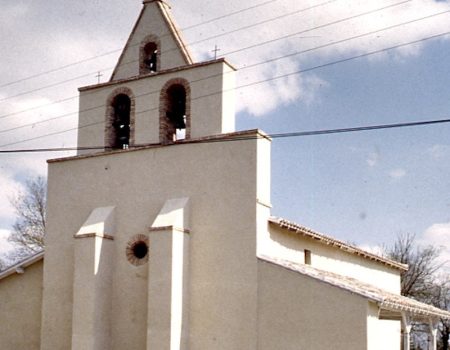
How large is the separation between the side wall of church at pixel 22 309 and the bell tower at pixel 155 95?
4.07 meters

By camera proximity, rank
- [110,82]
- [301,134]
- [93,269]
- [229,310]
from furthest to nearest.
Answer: [110,82] < [93,269] < [229,310] < [301,134]

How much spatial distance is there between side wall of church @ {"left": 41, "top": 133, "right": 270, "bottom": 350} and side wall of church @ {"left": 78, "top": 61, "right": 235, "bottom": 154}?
490 mm

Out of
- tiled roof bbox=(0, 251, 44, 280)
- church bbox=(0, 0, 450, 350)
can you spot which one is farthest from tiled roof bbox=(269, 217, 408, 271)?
tiled roof bbox=(0, 251, 44, 280)

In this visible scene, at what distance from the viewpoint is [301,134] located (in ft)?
45.2

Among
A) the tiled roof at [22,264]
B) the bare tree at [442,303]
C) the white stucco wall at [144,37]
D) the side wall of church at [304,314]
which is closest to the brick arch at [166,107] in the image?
the white stucco wall at [144,37]

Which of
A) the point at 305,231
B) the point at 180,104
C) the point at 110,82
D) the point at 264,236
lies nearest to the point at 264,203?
the point at 264,236

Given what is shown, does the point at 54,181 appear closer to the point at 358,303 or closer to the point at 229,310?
the point at 229,310

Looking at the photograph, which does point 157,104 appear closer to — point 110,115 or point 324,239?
point 110,115

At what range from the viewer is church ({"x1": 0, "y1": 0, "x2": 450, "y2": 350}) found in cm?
1502

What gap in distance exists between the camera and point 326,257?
20.3 m

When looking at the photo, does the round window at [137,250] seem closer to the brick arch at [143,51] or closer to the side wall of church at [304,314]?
the side wall of church at [304,314]

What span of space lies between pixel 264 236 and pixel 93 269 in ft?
14.4

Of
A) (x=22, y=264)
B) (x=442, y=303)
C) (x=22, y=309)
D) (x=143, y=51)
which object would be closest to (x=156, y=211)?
(x=143, y=51)

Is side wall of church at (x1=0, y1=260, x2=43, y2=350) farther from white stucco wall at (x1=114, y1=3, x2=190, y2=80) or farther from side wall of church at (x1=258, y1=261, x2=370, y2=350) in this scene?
side wall of church at (x1=258, y1=261, x2=370, y2=350)
